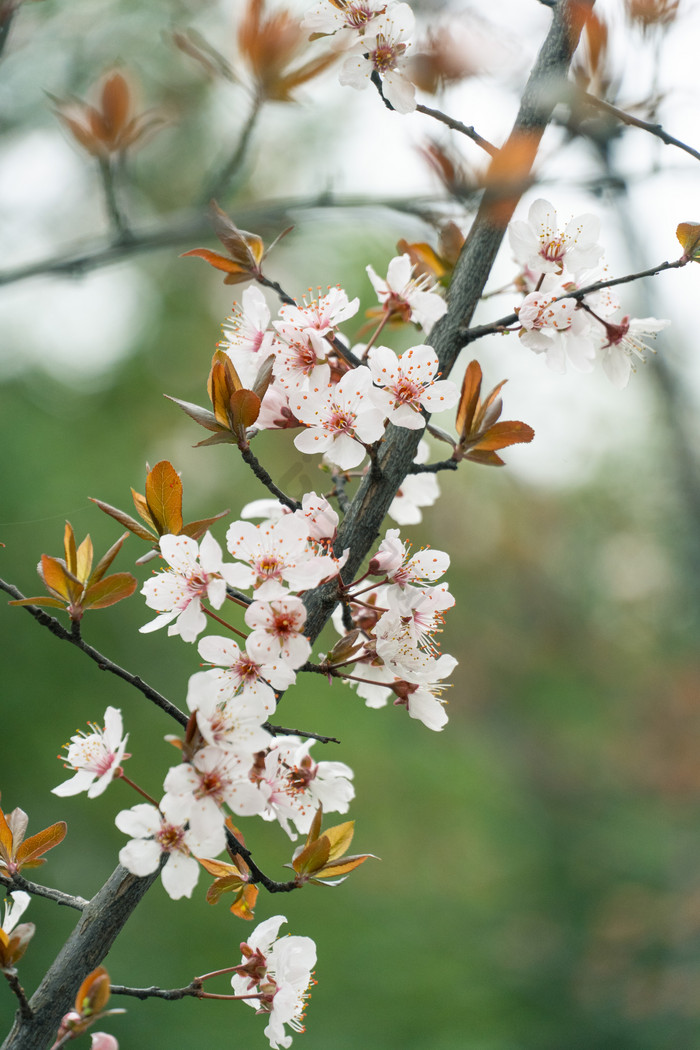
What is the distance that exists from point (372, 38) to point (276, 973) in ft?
2.94

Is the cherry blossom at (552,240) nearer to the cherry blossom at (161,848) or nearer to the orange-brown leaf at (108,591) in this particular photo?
the orange-brown leaf at (108,591)

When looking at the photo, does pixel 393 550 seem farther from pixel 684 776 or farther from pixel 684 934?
pixel 684 776

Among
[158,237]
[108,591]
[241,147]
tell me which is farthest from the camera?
[158,237]

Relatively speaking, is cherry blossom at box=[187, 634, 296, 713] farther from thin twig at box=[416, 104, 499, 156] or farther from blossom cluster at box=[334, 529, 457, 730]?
thin twig at box=[416, 104, 499, 156]

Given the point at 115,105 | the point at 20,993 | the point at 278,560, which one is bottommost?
the point at 20,993

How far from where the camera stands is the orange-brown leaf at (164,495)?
727mm

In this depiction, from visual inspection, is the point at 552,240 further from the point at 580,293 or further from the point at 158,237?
the point at 158,237

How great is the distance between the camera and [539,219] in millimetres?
864

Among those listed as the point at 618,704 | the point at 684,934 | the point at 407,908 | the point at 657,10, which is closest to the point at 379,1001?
the point at 407,908

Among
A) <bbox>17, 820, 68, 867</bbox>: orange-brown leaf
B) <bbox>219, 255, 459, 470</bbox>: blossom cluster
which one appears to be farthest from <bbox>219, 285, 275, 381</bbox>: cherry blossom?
<bbox>17, 820, 68, 867</bbox>: orange-brown leaf

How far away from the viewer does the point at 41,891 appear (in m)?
0.70

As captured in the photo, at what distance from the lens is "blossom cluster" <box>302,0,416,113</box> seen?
79 centimetres

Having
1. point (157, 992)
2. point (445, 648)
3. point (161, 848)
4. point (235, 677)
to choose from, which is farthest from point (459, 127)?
point (445, 648)

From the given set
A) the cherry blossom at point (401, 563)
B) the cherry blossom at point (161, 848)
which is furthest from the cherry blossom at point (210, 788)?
the cherry blossom at point (401, 563)
